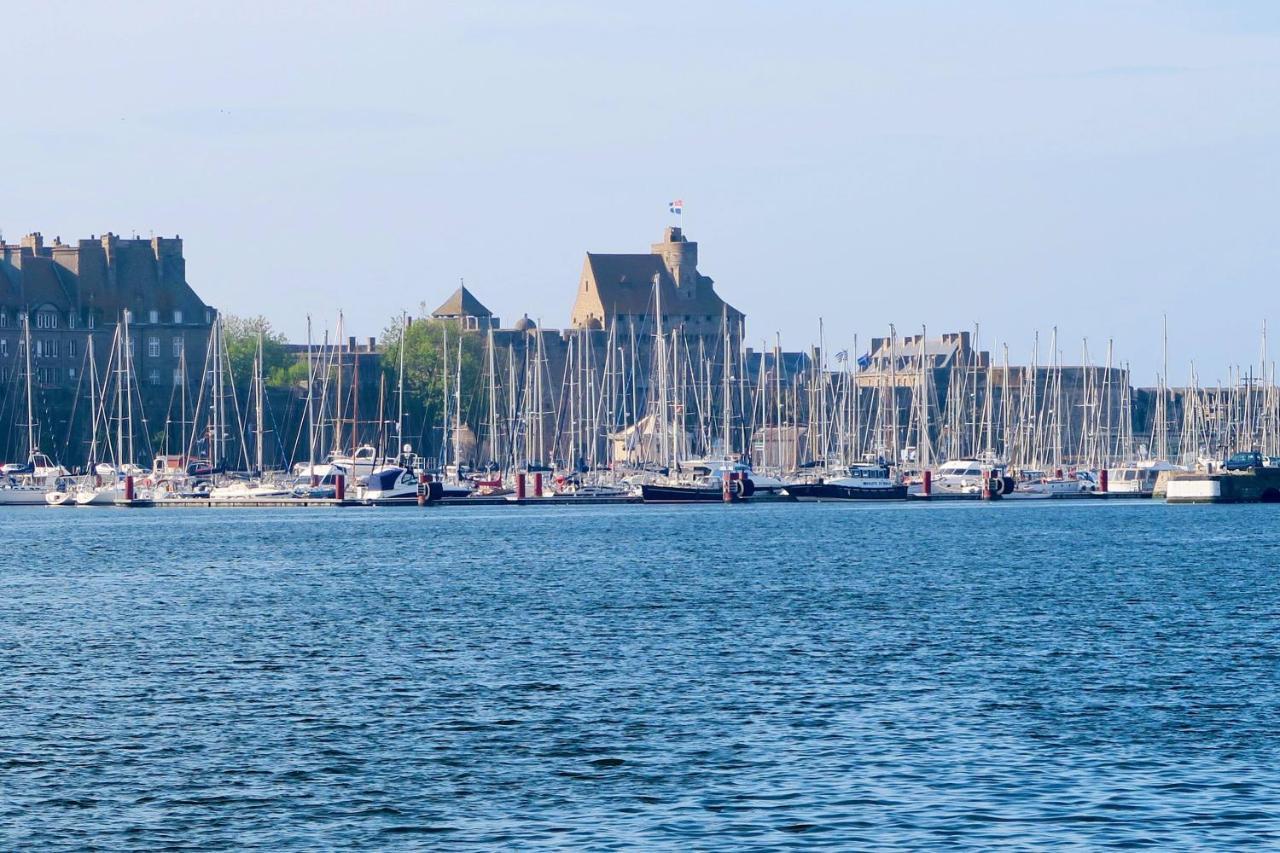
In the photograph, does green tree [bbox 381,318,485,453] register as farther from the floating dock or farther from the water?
the water

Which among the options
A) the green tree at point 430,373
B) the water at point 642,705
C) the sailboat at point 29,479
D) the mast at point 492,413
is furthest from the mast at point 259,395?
the water at point 642,705

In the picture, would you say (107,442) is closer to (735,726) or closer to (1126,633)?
(1126,633)

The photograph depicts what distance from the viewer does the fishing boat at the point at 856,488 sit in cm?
14050

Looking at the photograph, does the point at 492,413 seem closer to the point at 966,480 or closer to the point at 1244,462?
the point at 966,480

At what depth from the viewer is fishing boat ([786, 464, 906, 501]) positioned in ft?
461

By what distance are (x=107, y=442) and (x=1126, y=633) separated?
4020 inches

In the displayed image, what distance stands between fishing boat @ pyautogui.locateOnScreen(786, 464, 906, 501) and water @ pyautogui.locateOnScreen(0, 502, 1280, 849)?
62.5m

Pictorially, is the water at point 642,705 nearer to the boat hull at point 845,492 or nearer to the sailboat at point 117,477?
the sailboat at point 117,477

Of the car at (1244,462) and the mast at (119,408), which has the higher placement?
the mast at (119,408)

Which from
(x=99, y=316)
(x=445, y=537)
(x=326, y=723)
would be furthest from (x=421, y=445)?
(x=326, y=723)

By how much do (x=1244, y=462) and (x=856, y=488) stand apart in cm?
2590

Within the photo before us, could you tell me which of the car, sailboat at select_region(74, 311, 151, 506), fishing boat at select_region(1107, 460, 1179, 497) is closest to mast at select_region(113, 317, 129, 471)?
sailboat at select_region(74, 311, 151, 506)

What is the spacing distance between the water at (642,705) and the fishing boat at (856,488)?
6255 cm

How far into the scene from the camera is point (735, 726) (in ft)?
113
